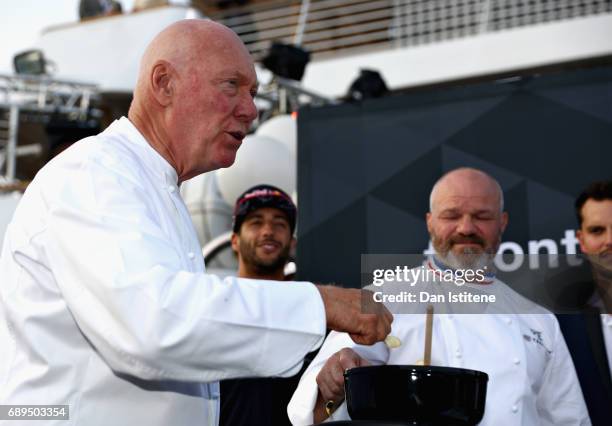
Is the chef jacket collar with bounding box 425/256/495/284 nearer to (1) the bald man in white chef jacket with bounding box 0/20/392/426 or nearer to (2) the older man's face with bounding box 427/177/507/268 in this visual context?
(1) the bald man in white chef jacket with bounding box 0/20/392/426

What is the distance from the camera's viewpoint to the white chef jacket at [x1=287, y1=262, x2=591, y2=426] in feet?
5.33

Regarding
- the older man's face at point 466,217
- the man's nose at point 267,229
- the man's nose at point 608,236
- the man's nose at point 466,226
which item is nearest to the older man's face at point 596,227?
the man's nose at point 608,236

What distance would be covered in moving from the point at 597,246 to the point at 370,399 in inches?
56.5

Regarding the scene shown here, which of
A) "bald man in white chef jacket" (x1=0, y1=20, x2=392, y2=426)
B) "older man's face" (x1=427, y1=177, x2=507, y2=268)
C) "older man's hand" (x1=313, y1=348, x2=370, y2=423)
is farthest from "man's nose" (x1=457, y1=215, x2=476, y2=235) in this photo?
"bald man in white chef jacket" (x1=0, y1=20, x2=392, y2=426)

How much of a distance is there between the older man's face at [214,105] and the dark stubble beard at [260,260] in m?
1.69

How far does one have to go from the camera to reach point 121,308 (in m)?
0.90

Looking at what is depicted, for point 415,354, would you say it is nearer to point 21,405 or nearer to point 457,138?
point 21,405

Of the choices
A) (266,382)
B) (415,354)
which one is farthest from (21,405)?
(266,382)

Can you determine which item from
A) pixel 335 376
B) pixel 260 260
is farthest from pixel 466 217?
pixel 260 260

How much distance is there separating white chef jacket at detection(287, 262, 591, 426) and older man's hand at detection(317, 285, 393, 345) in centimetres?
52

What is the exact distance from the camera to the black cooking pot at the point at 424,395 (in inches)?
38.6

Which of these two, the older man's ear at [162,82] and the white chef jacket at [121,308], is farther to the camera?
the older man's ear at [162,82]

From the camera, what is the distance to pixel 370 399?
102 cm

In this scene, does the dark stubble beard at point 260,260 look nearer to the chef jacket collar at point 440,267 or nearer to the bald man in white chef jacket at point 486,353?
the bald man in white chef jacket at point 486,353
